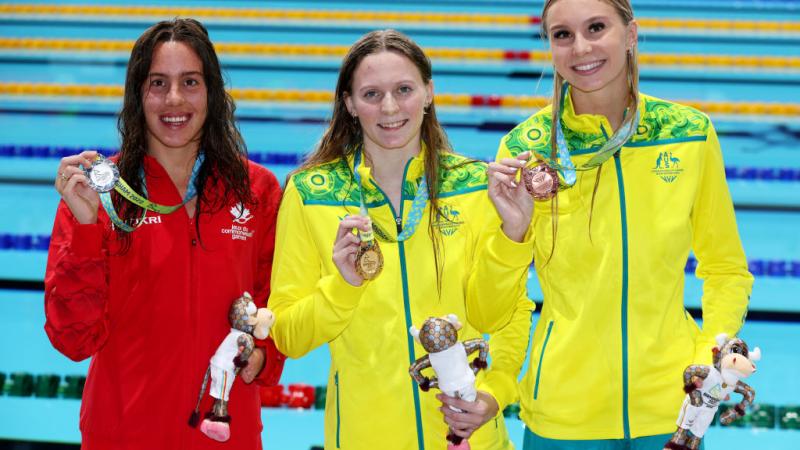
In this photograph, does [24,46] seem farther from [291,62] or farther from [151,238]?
[151,238]

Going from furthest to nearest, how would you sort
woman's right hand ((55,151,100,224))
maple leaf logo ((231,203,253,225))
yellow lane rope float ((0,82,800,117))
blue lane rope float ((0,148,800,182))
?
yellow lane rope float ((0,82,800,117)) → blue lane rope float ((0,148,800,182)) → maple leaf logo ((231,203,253,225)) → woman's right hand ((55,151,100,224))

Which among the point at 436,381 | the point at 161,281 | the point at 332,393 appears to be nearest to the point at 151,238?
the point at 161,281

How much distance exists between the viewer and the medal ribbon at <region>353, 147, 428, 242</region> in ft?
7.09

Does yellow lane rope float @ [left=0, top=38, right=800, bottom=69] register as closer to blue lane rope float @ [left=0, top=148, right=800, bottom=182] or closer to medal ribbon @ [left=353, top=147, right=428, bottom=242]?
blue lane rope float @ [left=0, top=148, right=800, bottom=182]

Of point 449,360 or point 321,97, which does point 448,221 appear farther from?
point 321,97

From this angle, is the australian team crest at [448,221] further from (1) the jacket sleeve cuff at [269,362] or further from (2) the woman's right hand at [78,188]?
(2) the woman's right hand at [78,188]

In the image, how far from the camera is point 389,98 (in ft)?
7.23

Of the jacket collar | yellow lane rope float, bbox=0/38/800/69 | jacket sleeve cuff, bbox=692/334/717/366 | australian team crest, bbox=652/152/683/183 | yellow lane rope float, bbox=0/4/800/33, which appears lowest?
jacket sleeve cuff, bbox=692/334/717/366

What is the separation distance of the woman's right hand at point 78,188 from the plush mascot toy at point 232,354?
345 millimetres

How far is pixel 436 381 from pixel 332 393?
275 millimetres

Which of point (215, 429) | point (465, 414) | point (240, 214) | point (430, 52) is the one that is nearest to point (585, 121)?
point (465, 414)

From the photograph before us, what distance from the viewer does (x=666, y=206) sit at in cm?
213

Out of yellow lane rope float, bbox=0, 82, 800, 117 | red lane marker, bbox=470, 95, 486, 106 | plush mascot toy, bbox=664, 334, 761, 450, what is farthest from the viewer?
red lane marker, bbox=470, 95, 486, 106

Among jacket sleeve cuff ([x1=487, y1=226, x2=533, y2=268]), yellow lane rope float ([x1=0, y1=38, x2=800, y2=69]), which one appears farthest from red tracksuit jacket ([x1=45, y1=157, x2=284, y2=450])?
yellow lane rope float ([x1=0, y1=38, x2=800, y2=69])
